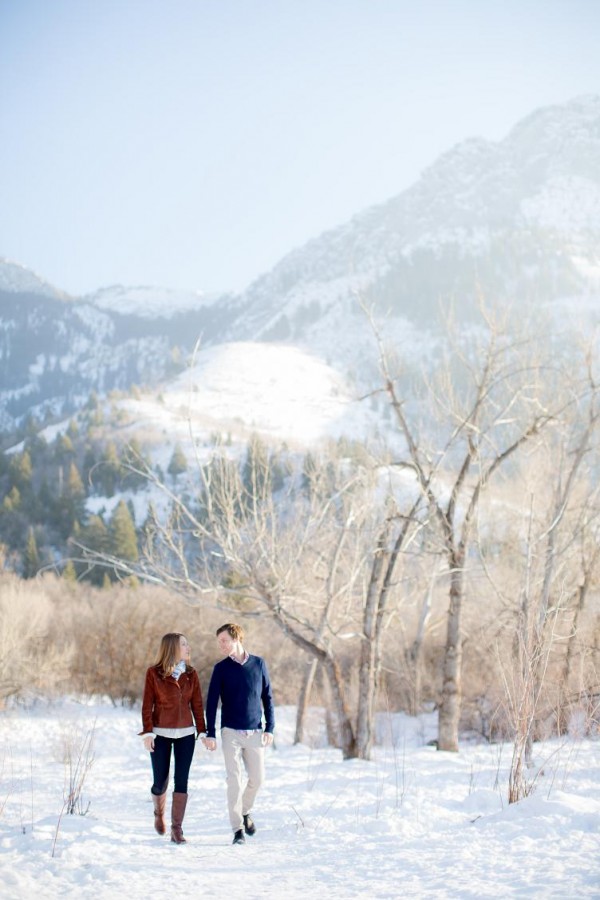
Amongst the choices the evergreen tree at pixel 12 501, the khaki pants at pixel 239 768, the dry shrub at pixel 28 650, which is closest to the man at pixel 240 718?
the khaki pants at pixel 239 768

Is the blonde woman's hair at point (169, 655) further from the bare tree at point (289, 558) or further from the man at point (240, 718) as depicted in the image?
the bare tree at point (289, 558)

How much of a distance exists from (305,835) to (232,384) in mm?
155943

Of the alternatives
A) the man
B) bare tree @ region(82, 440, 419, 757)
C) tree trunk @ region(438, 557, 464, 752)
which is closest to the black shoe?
the man

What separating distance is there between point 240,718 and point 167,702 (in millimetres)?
562

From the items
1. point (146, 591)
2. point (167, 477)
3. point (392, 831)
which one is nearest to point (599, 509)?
point (392, 831)

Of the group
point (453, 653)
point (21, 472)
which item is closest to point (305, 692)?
point (453, 653)

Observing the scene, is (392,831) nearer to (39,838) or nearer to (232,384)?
(39,838)

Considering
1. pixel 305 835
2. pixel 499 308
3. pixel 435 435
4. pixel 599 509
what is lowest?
pixel 305 835

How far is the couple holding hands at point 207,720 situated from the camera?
4582 mm

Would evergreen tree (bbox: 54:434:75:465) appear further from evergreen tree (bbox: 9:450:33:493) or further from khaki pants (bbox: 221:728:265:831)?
khaki pants (bbox: 221:728:265:831)

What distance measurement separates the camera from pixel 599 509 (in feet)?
33.5

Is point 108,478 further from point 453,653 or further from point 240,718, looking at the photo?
point 240,718

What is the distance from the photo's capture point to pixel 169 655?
4613 millimetres

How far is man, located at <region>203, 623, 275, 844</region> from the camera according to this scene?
4.67 m
